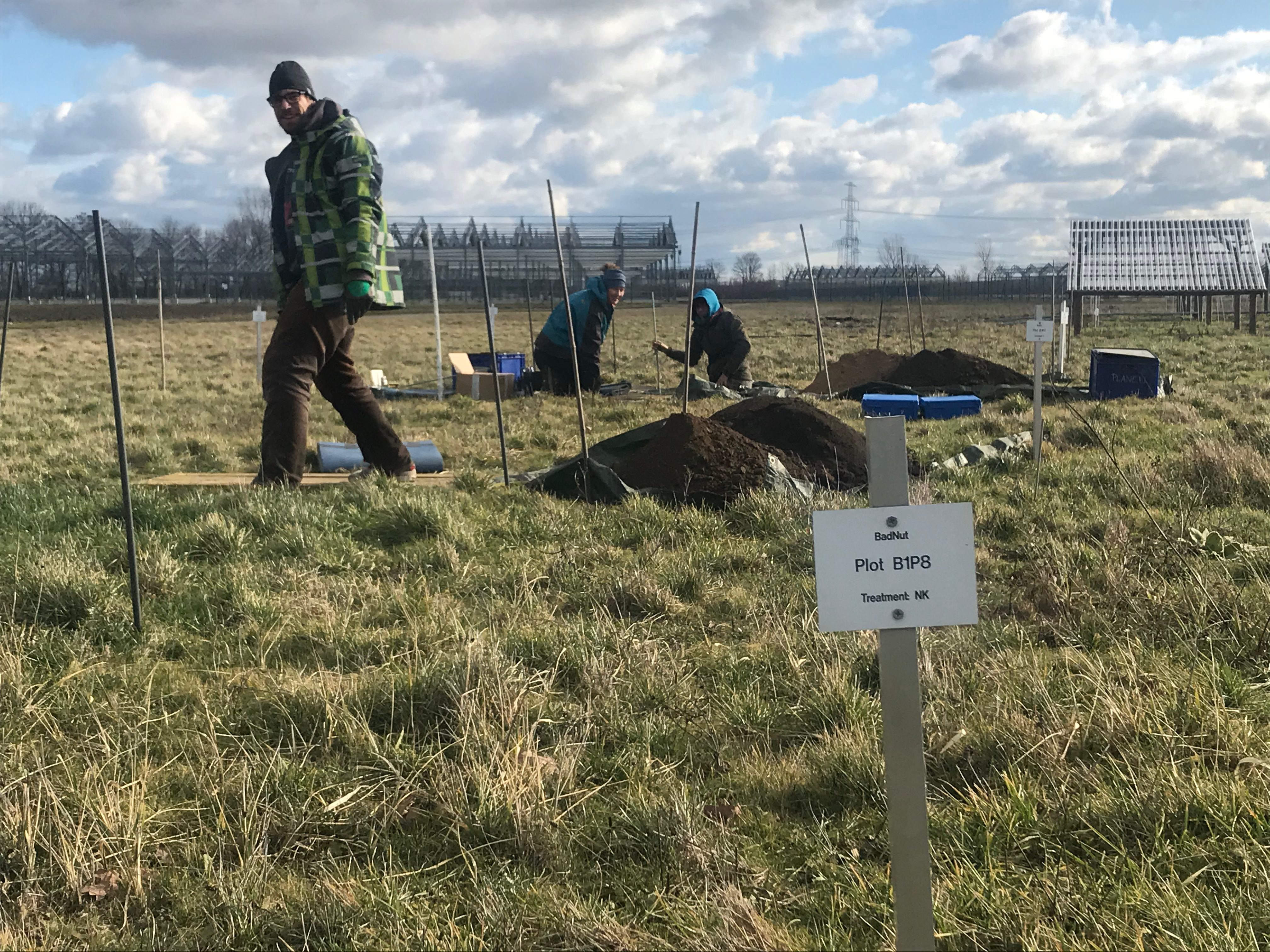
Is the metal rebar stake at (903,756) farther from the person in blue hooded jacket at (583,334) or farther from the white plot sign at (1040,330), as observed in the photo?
the person in blue hooded jacket at (583,334)

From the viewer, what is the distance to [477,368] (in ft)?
47.6

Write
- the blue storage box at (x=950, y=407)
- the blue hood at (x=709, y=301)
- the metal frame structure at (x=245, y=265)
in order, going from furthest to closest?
the metal frame structure at (x=245, y=265) → the blue hood at (x=709, y=301) → the blue storage box at (x=950, y=407)

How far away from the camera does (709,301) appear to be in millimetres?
12547

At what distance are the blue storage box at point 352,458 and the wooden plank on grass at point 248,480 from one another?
7cm

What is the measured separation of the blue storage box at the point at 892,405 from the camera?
9570 mm

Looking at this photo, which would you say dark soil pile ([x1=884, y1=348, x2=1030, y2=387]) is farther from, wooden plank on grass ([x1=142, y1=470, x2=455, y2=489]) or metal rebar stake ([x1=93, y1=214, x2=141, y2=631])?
metal rebar stake ([x1=93, y1=214, x2=141, y2=631])

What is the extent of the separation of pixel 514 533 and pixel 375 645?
1.62 meters

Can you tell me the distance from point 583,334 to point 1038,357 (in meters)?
6.57

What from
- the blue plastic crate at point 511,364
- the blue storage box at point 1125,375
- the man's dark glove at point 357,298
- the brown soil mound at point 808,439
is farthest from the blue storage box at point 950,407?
the man's dark glove at point 357,298

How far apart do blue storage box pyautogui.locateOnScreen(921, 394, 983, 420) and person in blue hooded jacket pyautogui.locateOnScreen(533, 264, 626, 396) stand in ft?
12.4

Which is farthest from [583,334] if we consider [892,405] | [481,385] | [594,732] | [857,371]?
[594,732]

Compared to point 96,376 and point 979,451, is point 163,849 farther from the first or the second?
point 96,376

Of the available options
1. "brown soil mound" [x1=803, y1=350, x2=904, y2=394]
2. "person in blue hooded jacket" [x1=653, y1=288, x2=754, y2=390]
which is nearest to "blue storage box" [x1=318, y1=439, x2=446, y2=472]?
"person in blue hooded jacket" [x1=653, y1=288, x2=754, y2=390]

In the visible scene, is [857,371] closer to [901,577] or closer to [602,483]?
[602,483]
